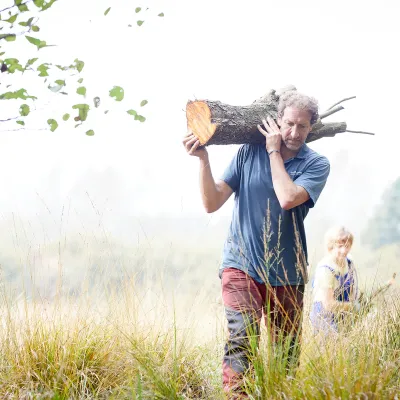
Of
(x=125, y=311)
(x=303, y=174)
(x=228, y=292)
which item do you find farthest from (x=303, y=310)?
(x=125, y=311)

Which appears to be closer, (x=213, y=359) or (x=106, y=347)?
(x=106, y=347)

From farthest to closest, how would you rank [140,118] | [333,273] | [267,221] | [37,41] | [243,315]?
1. [333,273]
2. [267,221]
3. [243,315]
4. [140,118]
5. [37,41]

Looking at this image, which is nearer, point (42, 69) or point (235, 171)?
point (42, 69)

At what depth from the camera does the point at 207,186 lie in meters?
3.91

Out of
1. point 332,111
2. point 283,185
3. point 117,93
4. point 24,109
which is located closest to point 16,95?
point 24,109

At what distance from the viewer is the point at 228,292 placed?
3.72 meters

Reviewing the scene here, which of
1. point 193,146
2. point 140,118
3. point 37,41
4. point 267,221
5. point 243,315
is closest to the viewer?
point 37,41

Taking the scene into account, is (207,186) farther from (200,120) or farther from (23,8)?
(23,8)

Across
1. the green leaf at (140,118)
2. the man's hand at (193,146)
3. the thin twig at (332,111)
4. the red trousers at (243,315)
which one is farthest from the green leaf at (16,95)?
the thin twig at (332,111)

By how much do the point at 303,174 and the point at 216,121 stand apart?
63cm

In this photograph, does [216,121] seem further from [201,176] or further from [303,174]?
[303,174]

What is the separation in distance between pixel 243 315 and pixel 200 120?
1.26 m

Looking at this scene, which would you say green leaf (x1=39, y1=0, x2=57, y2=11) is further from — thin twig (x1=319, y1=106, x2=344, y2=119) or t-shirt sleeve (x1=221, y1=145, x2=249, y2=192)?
thin twig (x1=319, y1=106, x2=344, y2=119)

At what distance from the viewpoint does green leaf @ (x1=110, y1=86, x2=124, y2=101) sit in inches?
133
